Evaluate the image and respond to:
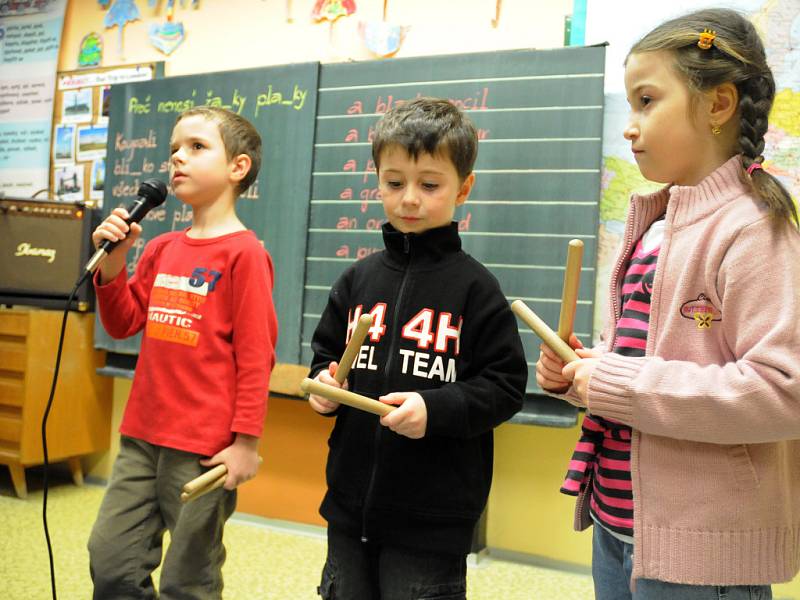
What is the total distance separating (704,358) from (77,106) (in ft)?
10.7

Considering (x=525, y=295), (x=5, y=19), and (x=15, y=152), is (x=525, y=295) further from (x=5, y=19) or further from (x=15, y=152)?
(x=5, y=19)

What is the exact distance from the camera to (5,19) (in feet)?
11.5

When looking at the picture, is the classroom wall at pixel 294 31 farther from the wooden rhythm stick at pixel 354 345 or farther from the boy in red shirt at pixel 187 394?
the wooden rhythm stick at pixel 354 345

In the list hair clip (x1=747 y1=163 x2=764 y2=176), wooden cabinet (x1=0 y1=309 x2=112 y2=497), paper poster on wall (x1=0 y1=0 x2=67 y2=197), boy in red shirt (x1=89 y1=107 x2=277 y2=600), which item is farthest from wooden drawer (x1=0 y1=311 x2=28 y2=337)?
hair clip (x1=747 y1=163 x2=764 y2=176)

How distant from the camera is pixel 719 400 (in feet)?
2.53

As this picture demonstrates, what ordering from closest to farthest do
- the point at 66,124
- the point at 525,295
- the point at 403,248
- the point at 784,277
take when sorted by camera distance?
the point at 784,277 < the point at 403,248 < the point at 525,295 < the point at 66,124

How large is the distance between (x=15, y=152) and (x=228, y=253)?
101 inches

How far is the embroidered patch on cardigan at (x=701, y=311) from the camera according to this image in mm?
835

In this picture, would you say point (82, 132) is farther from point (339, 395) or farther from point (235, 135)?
point (339, 395)

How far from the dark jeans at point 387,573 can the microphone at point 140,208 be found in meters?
0.67

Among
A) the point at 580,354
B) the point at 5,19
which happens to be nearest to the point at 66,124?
the point at 5,19

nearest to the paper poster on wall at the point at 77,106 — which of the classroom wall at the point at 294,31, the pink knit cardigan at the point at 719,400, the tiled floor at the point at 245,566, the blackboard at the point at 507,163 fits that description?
the classroom wall at the point at 294,31

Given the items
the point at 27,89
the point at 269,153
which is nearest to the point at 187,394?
the point at 269,153

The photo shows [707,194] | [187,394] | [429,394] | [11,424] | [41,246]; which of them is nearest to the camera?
[707,194]
